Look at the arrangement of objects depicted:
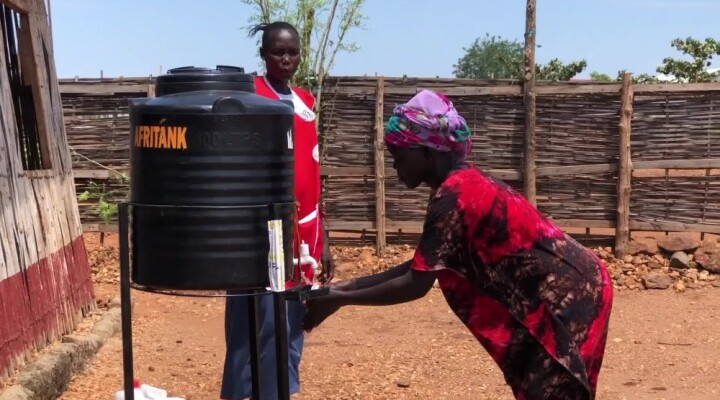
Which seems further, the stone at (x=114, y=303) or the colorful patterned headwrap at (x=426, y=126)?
the stone at (x=114, y=303)

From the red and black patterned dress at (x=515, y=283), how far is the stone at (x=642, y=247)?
6.72 metres

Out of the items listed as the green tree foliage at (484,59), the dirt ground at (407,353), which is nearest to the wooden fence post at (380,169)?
the dirt ground at (407,353)

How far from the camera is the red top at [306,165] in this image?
13.2 ft

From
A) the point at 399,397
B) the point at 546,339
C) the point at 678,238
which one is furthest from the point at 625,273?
the point at 546,339

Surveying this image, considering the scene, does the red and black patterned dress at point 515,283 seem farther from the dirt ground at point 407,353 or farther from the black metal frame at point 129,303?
the dirt ground at point 407,353

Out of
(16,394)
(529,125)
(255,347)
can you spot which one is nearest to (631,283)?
(529,125)

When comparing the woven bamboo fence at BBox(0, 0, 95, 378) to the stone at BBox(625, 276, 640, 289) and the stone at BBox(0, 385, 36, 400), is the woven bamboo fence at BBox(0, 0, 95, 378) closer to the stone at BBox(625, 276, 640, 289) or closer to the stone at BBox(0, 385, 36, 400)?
the stone at BBox(0, 385, 36, 400)

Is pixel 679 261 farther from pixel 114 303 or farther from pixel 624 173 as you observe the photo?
pixel 114 303

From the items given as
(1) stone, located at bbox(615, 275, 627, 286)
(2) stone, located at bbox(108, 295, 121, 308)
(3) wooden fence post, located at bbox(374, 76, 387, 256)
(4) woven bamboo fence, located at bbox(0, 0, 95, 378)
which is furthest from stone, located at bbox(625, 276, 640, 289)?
(4) woven bamboo fence, located at bbox(0, 0, 95, 378)

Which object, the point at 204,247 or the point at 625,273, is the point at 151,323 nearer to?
the point at 625,273

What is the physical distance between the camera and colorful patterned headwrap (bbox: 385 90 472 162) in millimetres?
2779

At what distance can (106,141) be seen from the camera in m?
10.2

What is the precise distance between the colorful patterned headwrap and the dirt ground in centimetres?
291

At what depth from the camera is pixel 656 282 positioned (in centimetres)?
871
